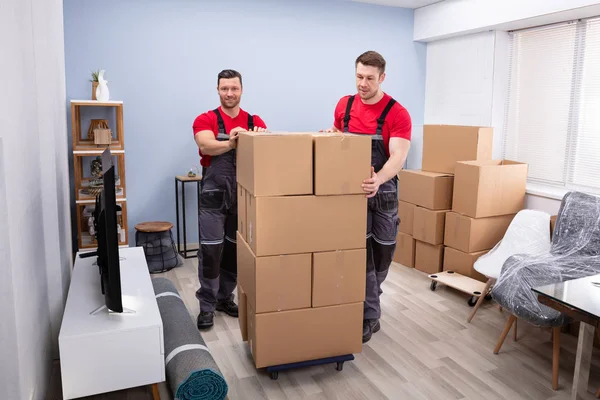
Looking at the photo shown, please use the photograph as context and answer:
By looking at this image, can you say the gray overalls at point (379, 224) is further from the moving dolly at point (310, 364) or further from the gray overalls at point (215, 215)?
the gray overalls at point (215, 215)

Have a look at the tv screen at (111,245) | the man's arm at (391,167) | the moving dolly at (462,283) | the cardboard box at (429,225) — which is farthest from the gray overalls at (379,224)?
the tv screen at (111,245)

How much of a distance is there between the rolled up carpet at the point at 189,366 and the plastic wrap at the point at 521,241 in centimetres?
209

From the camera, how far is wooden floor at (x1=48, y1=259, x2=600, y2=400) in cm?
244

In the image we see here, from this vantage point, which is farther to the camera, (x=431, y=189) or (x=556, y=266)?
(x=431, y=189)

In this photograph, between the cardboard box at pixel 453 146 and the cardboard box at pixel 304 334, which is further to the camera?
the cardboard box at pixel 453 146

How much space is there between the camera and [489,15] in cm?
436

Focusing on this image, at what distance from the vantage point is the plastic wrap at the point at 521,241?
11.3 ft

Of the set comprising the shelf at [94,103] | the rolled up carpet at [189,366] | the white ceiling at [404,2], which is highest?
the white ceiling at [404,2]

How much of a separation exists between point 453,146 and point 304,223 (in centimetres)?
244

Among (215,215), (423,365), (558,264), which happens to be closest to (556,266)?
(558,264)

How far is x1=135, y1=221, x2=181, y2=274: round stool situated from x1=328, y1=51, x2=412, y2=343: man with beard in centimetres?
204

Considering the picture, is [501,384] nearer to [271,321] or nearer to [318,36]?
[271,321]

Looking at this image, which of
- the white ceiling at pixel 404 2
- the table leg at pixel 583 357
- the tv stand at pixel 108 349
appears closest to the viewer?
the tv stand at pixel 108 349

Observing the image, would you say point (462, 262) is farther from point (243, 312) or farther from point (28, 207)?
point (28, 207)
